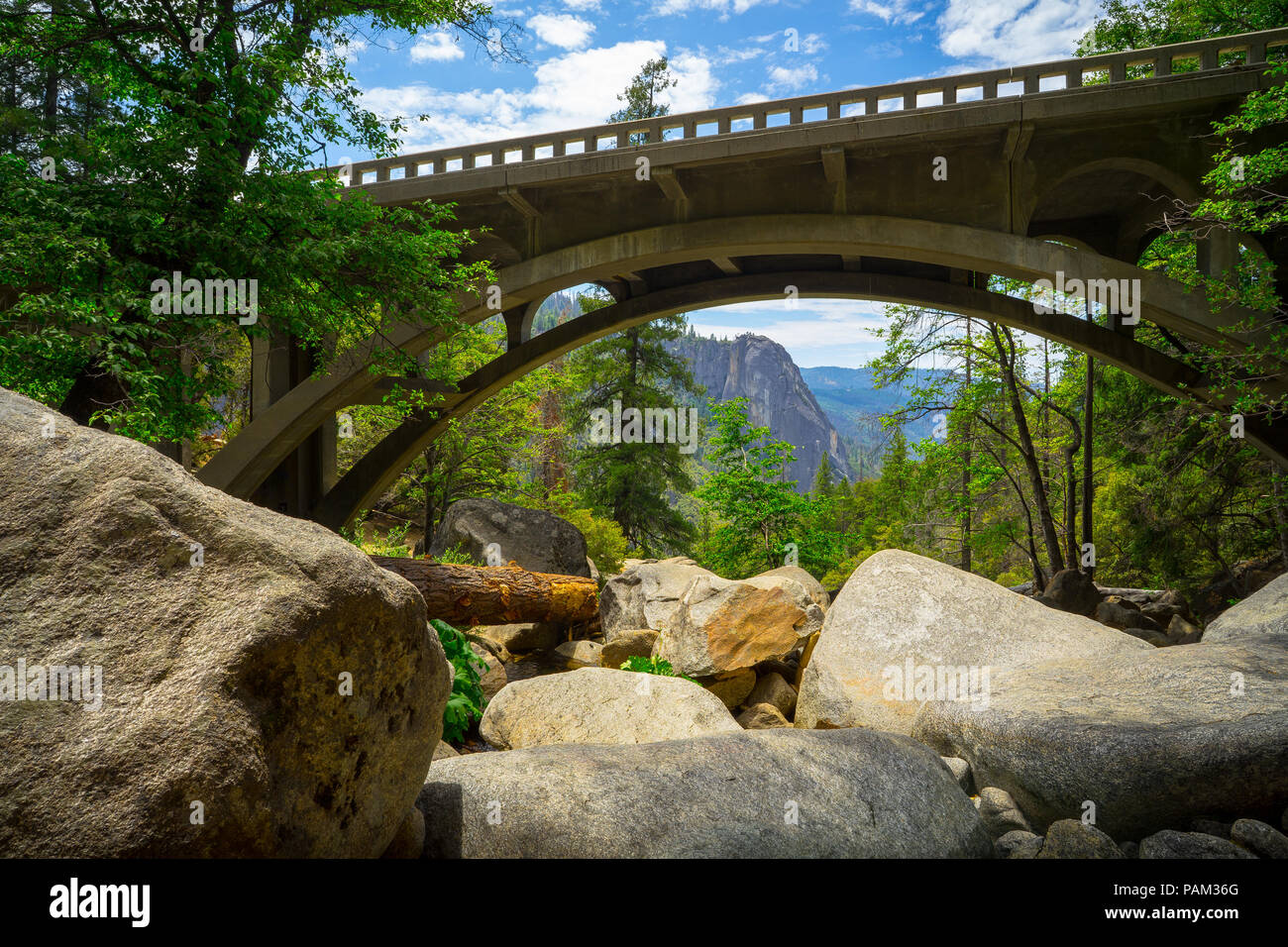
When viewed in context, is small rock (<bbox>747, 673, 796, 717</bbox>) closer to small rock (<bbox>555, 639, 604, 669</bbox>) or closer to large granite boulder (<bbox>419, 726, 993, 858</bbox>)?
small rock (<bbox>555, 639, 604, 669</bbox>)

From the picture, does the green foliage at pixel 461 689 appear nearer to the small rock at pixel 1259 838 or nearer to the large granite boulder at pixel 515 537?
the small rock at pixel 1259 838

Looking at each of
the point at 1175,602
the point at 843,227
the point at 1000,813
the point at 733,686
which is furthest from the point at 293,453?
the point at 1175,602

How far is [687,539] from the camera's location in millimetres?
26562

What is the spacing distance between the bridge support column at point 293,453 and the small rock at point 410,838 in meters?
14.6

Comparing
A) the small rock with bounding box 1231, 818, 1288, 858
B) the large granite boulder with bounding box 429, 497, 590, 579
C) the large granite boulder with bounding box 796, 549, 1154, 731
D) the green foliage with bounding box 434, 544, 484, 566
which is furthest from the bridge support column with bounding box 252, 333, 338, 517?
the small rock with bounding box 1231, 818, 1288, 858

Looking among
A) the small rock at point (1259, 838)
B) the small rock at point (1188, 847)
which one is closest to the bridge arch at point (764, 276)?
the small rock at point (1259, 838)

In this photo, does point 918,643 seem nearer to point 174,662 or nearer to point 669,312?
point 174,662

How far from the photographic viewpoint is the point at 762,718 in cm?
789

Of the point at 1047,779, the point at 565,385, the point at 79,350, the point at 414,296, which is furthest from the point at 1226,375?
the point at 565,385

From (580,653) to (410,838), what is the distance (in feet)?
24.3

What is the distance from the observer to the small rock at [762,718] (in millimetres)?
7829

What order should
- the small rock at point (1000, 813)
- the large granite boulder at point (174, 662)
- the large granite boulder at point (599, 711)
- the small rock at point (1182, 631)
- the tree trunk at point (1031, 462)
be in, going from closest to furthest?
the large granite boulder at point (174, 662)
the small rock at point (1000, 813)
the large granite boulder at point (599, 711)
the small rock at point (1182, 631)
the tree trunk at point (1031, 462)
